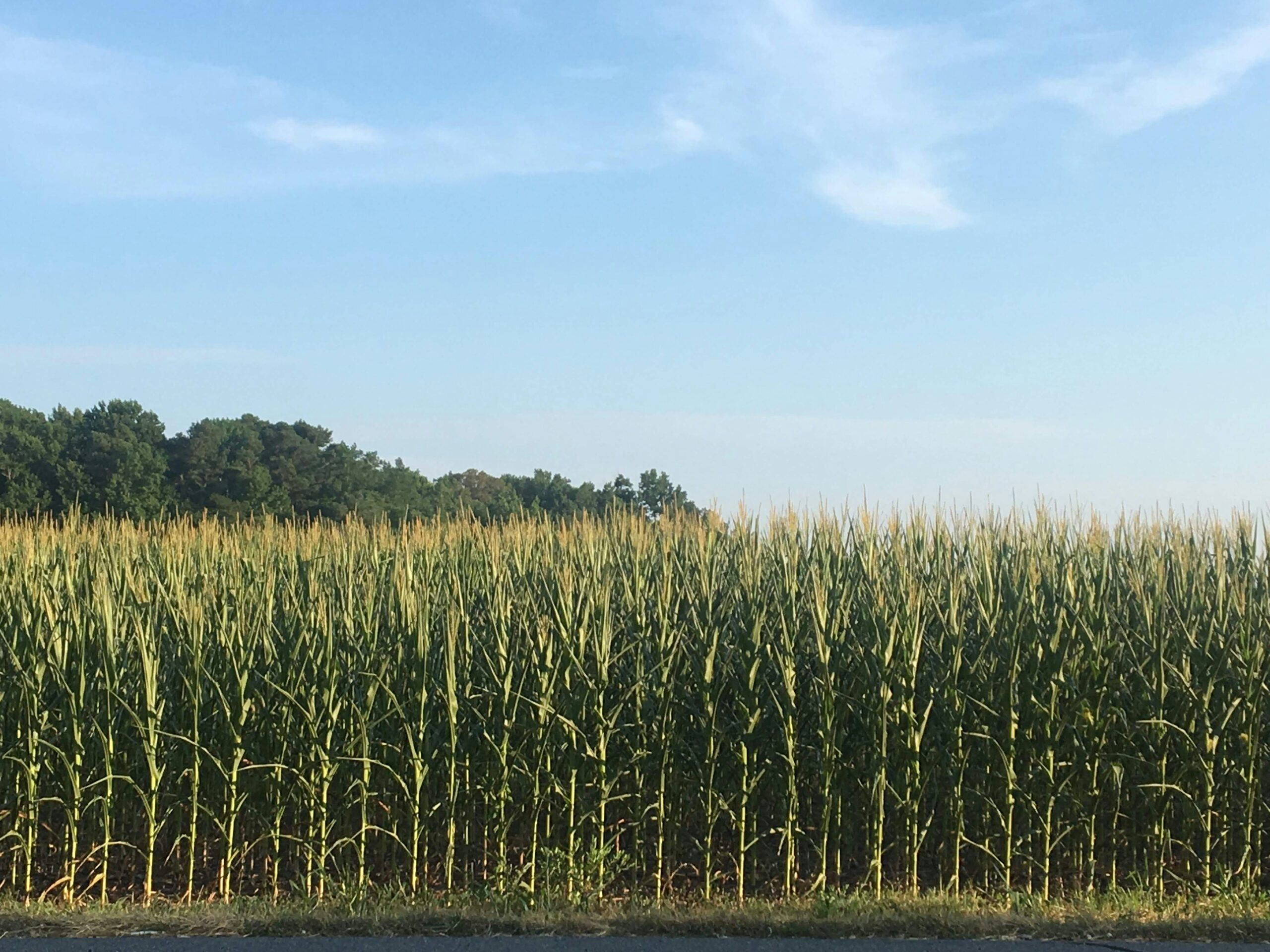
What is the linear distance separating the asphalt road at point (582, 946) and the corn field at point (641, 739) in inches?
33.9

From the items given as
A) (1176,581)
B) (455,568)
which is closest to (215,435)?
(455,568)

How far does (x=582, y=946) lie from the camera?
18.0ft

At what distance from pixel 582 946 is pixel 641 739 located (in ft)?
4.49

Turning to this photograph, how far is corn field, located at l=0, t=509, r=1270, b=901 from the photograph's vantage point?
6.60 meters

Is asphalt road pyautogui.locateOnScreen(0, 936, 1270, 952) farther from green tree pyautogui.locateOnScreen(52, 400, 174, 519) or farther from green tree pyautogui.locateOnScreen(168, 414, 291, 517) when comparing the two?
green tree pyautogui.locateOnScreen(52, 400, 174, 519)

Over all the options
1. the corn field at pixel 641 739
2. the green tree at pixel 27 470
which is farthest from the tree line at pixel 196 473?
the corn field at pixel 641 739

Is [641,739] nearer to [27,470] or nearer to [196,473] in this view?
[196,473]

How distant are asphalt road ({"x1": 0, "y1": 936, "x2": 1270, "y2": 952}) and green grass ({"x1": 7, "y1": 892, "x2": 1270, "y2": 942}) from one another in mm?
152

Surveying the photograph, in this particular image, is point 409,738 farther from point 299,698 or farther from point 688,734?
point 688,734

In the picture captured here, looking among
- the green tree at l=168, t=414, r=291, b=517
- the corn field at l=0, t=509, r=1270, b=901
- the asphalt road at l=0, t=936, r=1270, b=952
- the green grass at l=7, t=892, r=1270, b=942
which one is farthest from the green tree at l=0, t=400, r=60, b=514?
the asphalt road at l=0, t=936, r=1270, b=952

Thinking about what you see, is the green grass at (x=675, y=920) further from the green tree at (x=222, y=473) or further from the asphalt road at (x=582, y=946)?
the green tree at (x=222, y=473)

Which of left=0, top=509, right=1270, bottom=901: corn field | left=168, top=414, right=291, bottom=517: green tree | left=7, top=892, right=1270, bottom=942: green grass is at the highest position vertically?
left=168, top=414, right=291, bottom=517: green tree

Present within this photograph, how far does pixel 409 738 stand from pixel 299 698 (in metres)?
0.76

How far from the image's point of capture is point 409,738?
646 centimetres
